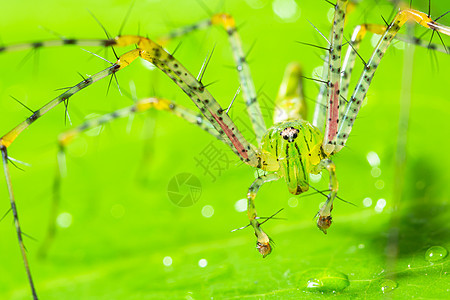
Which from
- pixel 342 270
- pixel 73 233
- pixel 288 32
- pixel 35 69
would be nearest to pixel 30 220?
pixel 73 233

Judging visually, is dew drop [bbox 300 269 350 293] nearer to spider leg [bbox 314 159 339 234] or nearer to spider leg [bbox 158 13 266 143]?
spider leg [bbox 314 159 339 234]

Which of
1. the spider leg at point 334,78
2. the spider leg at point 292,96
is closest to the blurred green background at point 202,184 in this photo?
the spider leg at point 292,96

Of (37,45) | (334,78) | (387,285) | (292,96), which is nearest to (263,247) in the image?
(387,285)

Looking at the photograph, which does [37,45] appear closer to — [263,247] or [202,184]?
[202,184]

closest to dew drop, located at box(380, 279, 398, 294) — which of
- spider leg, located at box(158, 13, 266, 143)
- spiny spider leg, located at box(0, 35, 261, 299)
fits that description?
spiny spider leg, located at box(0, 35, 261, 299)

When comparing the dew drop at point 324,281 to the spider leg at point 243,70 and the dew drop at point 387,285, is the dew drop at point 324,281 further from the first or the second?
the spider leg at point 243,70

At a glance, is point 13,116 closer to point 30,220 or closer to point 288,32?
point 30,220

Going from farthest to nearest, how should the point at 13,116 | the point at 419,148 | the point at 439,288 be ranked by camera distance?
the point at 13,116 → the point at 419,148 → the point at 439,288
